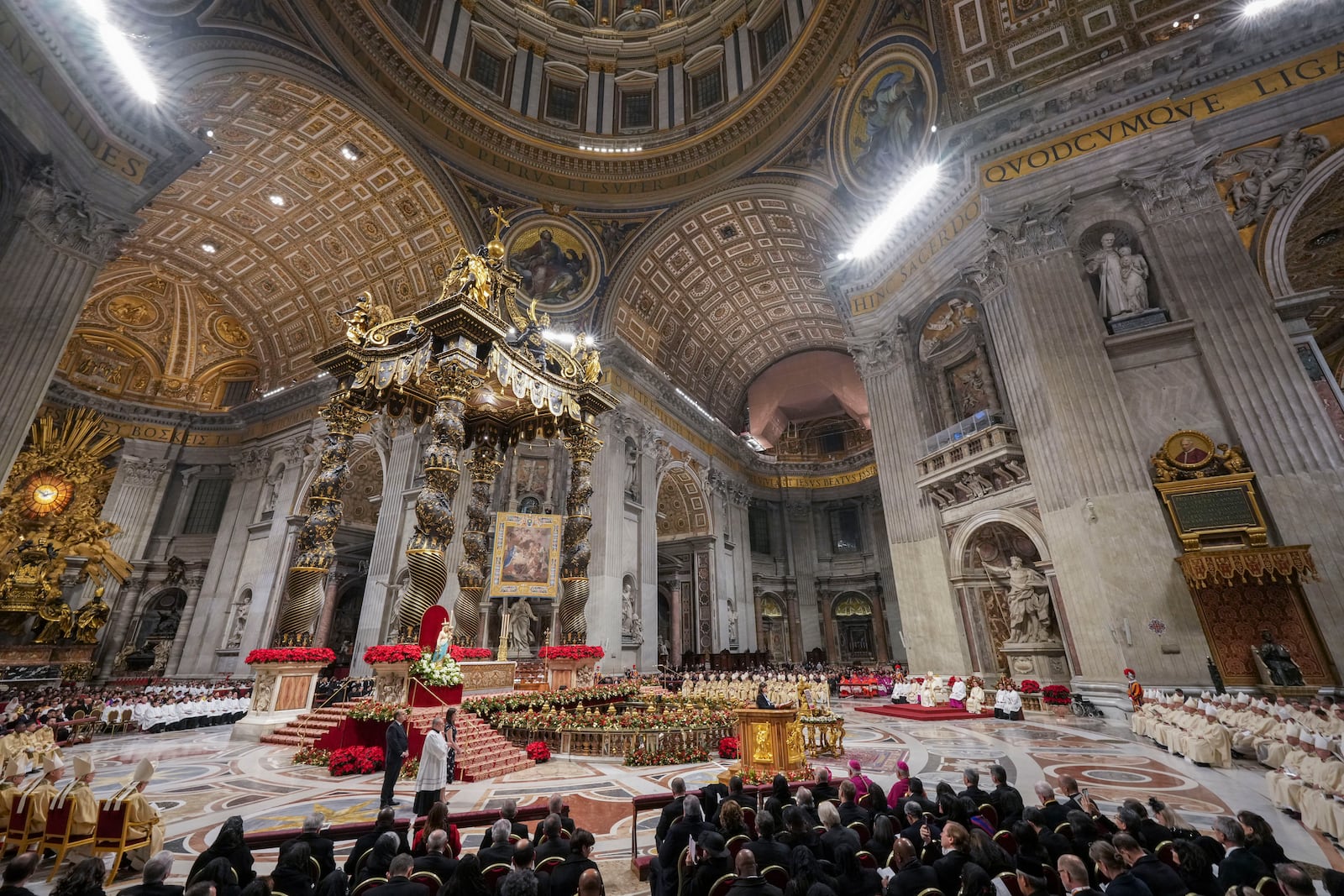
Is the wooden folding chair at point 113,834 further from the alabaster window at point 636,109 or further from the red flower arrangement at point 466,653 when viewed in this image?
the alabaster window at point 636,109

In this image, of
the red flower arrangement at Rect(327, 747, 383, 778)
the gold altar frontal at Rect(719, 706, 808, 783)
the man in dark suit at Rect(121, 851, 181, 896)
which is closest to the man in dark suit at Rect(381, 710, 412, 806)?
the red flower arrangement at Rect(327, 747, 383, 778)

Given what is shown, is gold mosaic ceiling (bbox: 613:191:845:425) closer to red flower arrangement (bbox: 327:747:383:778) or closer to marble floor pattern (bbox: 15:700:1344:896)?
marble floor pattern (bbox: 15:700:1344:896)

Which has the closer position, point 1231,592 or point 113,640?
point 1231,592

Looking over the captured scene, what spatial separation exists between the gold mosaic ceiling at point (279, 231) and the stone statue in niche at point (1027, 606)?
60.0ft

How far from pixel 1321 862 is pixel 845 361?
25.9m

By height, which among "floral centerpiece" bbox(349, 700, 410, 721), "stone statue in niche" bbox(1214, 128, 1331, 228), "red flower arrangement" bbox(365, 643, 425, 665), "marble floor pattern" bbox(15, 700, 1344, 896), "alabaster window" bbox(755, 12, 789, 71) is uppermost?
"alabaster window" bbox(755, 12, 789, 71)

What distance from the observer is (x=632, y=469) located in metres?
19.5

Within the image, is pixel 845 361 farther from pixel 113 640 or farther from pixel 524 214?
pixel 113 640

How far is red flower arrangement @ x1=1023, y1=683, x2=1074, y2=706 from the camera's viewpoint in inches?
416

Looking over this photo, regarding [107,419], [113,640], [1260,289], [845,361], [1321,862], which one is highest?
[845,361]

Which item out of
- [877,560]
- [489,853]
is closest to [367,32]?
[489,853]

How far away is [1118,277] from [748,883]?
1305cm

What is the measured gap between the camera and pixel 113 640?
18984 millimetres

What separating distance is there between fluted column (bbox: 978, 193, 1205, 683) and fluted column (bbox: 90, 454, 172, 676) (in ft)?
92.7
